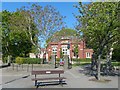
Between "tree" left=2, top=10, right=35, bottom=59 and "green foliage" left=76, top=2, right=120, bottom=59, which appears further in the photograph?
"tree" left=2, top=10, right=35, bottom=59

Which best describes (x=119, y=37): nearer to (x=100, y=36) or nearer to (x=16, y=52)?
(x=100, y=36)

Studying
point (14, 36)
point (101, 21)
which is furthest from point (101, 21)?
point (14, 36)

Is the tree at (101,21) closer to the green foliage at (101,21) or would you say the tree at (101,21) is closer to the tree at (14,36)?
the green foliage at (101,21)

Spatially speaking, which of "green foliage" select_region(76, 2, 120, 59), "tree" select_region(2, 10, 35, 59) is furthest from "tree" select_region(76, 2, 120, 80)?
"tree" select_region(2, 10, 35, 59)

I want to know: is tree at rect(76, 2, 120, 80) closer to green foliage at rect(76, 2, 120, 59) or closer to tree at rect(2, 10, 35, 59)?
green foliage at rect(76, 2, 120, 59)

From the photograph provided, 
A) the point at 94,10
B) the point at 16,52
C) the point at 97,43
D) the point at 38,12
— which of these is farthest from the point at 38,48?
the point at 94,10

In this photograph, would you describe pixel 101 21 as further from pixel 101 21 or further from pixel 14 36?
pixel 14 36

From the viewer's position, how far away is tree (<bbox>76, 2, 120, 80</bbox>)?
14594mm

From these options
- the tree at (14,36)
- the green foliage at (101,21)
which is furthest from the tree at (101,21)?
the tree at (14,36)

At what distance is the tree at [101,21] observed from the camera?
47.9 ft

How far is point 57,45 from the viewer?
6512 centimetres

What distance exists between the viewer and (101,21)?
49.0 feet

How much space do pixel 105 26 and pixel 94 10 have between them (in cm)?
137

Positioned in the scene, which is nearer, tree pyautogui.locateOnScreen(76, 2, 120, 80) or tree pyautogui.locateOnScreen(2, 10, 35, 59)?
tree pyautogui.locateOnScreen(76, 2, 120, 80)
